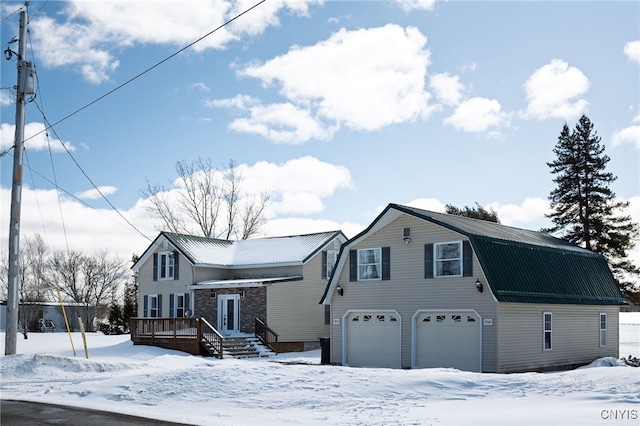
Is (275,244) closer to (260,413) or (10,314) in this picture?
(10,314)

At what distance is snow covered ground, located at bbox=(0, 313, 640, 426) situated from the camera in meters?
12.4

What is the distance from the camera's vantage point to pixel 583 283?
29.2 meters

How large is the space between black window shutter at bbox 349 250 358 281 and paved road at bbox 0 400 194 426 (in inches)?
588

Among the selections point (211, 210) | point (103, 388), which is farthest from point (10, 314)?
point (211, 210)

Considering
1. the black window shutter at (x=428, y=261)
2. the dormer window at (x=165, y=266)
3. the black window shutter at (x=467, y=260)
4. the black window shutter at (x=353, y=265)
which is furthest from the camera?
the dormer window at (x=165, y=266)

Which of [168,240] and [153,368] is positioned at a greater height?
[168,240]

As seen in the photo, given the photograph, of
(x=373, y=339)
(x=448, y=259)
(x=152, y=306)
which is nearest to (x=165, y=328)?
(x=152, y=306)

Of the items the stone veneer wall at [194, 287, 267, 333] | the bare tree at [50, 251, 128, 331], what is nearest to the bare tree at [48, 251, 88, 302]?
the bare tree at [50, 251, 128, 331]

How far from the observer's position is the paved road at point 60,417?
12696 mm

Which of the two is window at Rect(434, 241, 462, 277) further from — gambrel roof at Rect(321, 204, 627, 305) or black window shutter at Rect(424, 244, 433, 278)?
gambrel roof at Rect(321, 204, 627, 305)

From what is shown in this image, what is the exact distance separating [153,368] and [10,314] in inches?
194

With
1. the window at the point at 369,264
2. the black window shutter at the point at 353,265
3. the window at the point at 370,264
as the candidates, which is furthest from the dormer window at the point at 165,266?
the window at the point at 369,264

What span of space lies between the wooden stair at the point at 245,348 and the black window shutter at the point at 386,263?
882 cm
